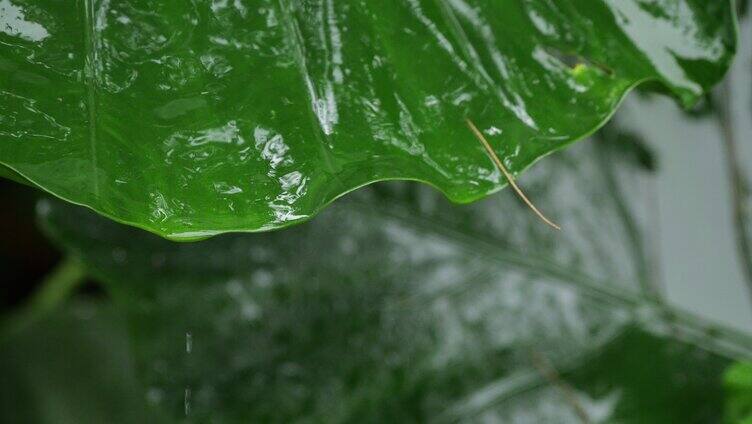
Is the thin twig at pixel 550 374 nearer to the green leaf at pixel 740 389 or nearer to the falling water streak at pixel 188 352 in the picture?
the green leaf at pixel 740 389

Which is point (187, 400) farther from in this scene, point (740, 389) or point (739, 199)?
point (739, 199)

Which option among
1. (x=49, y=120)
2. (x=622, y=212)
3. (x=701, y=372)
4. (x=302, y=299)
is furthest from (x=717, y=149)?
(x=49, y=120)

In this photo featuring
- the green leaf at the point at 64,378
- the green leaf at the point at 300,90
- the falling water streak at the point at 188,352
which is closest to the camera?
the green leaf at the point at 300,90

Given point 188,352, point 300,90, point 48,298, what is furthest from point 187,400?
point 48,298

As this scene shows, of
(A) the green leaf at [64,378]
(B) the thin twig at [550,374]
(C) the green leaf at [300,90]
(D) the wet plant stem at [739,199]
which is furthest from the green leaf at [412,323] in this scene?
(A) the green leaf at [64,378]

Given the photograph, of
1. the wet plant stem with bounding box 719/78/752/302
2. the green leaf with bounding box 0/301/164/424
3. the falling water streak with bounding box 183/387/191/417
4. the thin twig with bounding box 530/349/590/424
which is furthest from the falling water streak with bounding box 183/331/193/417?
the wet plant stem with bounding box 719/78/752/302

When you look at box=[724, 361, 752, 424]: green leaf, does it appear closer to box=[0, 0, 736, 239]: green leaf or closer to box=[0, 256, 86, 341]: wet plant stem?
box=[0, 0, 736, 239]: green leaf
